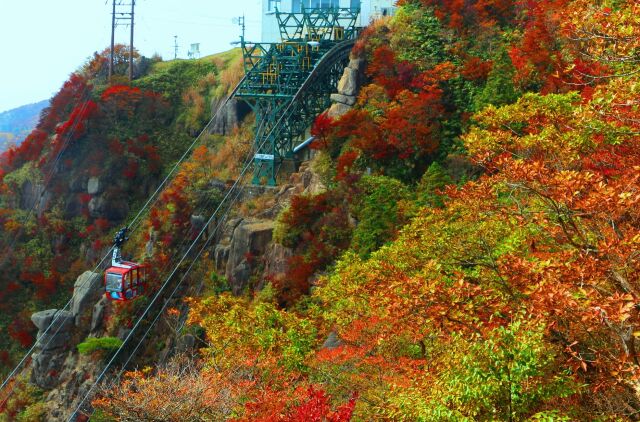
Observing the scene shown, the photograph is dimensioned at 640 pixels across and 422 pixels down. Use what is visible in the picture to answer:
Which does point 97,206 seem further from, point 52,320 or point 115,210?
point 52,320

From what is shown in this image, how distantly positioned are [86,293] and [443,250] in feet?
78.8

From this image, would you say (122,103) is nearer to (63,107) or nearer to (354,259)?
(63,107)

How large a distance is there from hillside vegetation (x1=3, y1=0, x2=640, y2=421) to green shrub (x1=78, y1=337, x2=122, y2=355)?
135 centimetres

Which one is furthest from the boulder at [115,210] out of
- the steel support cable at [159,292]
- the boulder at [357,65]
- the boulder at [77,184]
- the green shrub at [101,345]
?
the boulder at [357,65]

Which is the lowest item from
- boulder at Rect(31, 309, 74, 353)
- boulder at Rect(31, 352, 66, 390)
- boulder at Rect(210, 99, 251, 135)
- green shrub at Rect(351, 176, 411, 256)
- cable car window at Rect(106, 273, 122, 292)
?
boulder at Rect(31, 352, 66, 390)

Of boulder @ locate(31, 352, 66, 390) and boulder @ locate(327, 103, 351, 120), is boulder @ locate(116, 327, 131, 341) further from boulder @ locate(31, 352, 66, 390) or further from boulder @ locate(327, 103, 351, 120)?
boulder @ locate(327, 103, 351, 120)

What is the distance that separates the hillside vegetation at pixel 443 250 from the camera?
805 centimetres

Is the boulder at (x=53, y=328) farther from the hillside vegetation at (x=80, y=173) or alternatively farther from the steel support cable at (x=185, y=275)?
the steel support cable at (x=185, y=275)

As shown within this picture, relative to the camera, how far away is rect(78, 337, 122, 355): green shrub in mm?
29312

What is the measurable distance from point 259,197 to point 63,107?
1921 centimetres

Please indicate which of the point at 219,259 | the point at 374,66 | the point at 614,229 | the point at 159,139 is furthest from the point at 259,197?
the point at 614,229

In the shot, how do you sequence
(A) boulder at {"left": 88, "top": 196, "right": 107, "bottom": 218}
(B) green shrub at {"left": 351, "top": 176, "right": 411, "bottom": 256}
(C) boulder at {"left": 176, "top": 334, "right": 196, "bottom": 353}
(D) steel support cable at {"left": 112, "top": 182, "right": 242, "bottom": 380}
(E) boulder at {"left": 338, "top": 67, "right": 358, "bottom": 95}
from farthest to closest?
(A) boulder at {"left": 88, "top": 196, "right": 107, "bottom": 218} < (E) boulder at {"left": 338, "top": 67, "right": 358, "bottom": 95} < (D) steel support cable at {"left": 112, "top": 182, "right": 242, "bottom": 380} < (C) boulder at {"left": 176, "top": 334, "right": 196, "bottom": 353} < (B) green shrub at {"left": 351, "top": 176, "right": 411, "bottom": 256}

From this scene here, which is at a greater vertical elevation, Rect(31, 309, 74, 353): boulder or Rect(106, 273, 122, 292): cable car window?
Rect(106, 273, 122, 292): cable car window

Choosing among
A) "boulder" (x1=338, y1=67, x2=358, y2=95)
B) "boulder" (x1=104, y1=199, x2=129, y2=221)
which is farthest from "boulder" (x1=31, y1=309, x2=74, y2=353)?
"boulder" (x1=338, y1=67, x2=358, y2=95)
